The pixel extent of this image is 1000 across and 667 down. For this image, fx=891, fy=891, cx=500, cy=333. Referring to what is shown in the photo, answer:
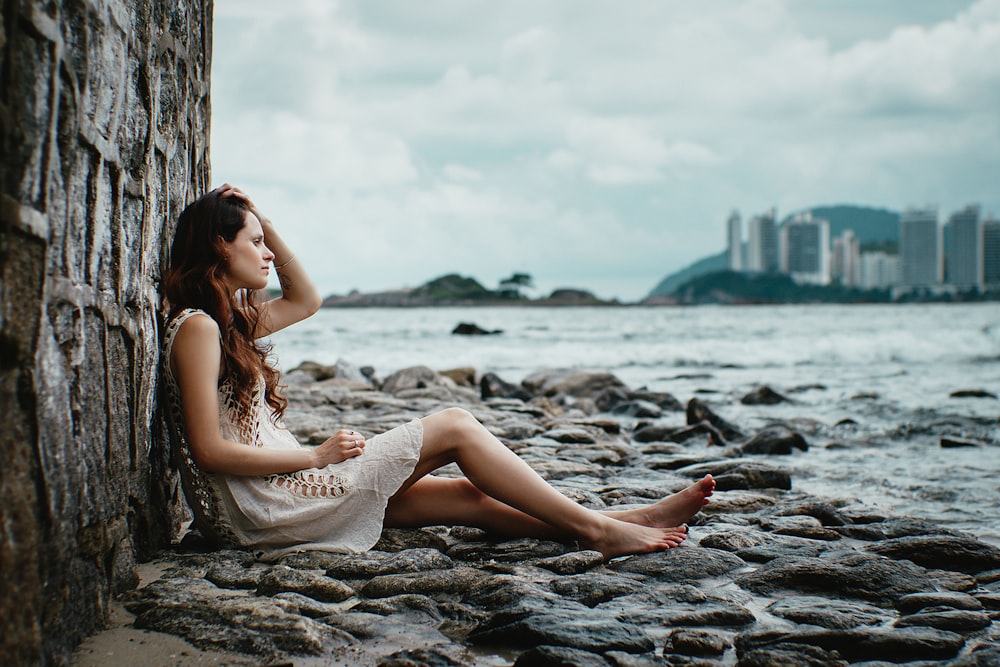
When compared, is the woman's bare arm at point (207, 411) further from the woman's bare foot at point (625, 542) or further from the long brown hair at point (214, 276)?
the woman's bare foot at point (625, 542)

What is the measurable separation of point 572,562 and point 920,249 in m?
113

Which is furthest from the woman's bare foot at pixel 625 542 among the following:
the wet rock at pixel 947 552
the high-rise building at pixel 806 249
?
the high-rise building at pixel 806 249

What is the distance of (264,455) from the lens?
2.96 m

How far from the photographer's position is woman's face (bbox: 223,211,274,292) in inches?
123

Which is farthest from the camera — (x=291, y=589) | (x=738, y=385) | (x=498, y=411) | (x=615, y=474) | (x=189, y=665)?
(x=738, y=385)

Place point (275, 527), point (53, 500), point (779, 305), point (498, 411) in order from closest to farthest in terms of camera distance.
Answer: point (53, 500)
point (275, 527)
point (498, 411)
point (779, 305)

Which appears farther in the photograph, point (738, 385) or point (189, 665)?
point (738, 385)

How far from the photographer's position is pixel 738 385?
41.9 feet

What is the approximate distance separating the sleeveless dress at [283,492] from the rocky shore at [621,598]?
0.29 ft

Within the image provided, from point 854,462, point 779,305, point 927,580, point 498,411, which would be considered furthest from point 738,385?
point 779,305

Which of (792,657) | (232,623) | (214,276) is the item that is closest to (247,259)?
(214,276)

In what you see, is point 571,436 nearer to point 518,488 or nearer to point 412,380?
point 518,488

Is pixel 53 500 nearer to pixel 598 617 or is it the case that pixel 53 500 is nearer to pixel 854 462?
pixel 598 617

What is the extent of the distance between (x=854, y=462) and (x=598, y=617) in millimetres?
4244
